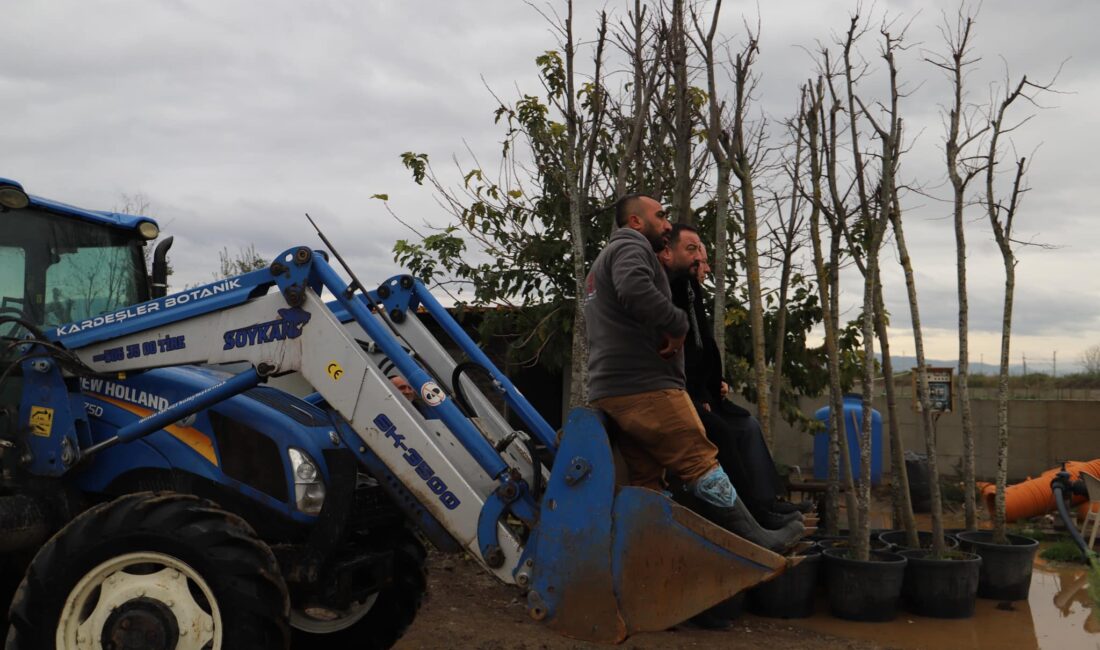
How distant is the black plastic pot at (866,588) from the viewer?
7.12 metres

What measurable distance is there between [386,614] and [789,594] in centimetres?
326

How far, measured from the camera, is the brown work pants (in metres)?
4.03

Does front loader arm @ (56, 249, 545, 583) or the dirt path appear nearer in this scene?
front loader arm @ (56, 249, 545, 583)

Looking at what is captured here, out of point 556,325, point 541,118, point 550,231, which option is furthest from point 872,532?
point 541,118

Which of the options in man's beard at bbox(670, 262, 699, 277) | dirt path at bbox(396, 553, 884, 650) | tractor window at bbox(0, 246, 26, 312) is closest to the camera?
man's beard at bbox(670, 262, 699, 277)

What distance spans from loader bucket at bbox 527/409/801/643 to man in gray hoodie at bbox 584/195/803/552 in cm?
23

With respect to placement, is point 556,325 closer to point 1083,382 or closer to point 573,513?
point 573,513

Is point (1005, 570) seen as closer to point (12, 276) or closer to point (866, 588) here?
point (866, 588)

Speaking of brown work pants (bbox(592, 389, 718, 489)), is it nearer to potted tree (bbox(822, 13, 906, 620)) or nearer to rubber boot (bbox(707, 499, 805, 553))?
rubber boot (bbox(707, 499, 805, 553))

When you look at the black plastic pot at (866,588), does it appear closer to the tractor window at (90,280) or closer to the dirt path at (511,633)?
the dirt path at (511,633)

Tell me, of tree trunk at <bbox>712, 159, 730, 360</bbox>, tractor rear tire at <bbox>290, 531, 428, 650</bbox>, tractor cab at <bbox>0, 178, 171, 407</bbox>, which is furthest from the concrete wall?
tractor cab at <bbox>0, 178, 171, 407</bbox>

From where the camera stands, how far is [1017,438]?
1313 centimetres

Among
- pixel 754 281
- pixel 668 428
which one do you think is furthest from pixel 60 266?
pixel 754 281

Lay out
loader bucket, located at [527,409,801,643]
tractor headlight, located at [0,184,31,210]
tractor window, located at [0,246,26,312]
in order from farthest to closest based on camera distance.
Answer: tractor window, located at [0,246,26,312], tractor headlight, located at [0,184,31,210], loader bucket, located at [527,409,801,643]
